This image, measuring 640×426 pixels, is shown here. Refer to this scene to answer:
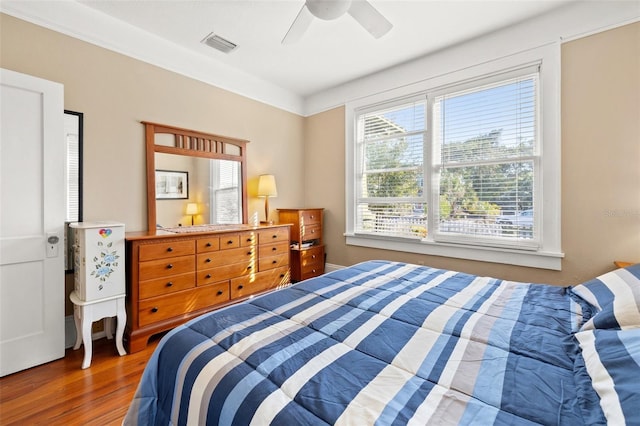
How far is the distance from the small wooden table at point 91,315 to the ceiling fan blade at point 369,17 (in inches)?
110

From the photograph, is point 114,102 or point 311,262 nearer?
point 114,102

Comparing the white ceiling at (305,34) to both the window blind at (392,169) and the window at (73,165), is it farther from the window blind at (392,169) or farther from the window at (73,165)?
the window at (73,165)

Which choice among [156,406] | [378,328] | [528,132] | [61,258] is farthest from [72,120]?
[528,132]

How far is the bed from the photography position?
2.50ft

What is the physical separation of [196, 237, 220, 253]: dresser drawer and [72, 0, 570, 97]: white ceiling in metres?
2.03

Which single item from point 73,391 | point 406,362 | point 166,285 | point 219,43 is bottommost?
point 73,391

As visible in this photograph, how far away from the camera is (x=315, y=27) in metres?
2.70

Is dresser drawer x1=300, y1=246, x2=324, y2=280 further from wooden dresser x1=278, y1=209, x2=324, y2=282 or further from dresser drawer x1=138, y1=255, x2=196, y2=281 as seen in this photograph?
dresser drawer x1=138, y1=255, x2=196, y2=281

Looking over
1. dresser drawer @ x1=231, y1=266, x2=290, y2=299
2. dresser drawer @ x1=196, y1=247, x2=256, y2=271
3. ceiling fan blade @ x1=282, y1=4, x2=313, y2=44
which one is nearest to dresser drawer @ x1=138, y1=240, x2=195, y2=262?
dresser drawer @ x1=196, y1=247, x2=256, y2=271

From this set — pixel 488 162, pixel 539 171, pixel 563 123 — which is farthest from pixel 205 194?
pixel 563 123

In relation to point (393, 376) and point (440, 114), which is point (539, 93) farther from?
point (393, 376)

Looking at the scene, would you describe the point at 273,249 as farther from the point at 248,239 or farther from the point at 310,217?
the point at 310,217

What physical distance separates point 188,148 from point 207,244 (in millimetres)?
1143

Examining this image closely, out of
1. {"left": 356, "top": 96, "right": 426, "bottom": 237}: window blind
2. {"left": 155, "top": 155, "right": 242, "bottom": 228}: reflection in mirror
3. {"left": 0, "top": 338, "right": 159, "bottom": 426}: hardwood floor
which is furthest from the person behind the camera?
{"left": 356, "top": 96, "right": 426, "bottom": 237}: window blind
